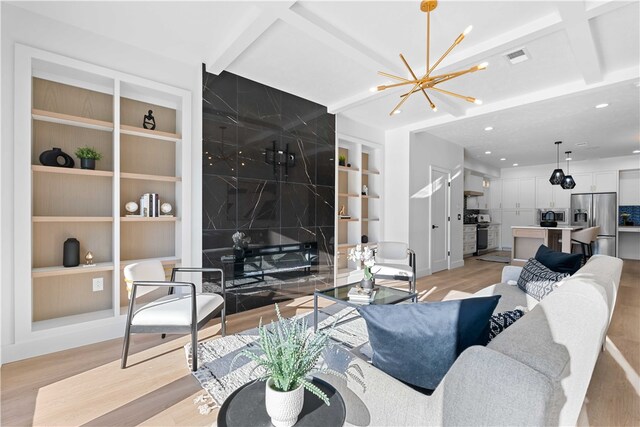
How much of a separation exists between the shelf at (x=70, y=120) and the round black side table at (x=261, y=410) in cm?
286

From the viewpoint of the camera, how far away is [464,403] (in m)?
0.81

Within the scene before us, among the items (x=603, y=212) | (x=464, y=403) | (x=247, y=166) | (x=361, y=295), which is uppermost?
(x=247, y=166)

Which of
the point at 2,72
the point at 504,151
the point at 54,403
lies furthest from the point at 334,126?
the point at 504,151

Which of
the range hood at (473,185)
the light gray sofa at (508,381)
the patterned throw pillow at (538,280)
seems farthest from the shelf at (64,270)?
the range hood at (473,185)

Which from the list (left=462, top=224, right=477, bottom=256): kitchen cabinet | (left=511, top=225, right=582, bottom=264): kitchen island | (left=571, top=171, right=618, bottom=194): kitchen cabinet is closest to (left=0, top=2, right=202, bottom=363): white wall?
(left=511, top=225, right=582, bottom=264): kitchen island

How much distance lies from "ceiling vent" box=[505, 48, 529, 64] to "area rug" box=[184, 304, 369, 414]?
10.5 feet

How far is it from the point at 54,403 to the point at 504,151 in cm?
850

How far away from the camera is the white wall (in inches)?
88.5

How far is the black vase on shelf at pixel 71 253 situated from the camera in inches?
103

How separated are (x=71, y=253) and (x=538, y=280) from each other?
4059mm

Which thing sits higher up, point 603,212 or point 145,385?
point 603,212

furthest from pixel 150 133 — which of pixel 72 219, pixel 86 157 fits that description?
pixel 72 219

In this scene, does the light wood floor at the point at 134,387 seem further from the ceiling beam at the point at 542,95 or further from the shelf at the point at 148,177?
the ceiling beam at the point at 542,95

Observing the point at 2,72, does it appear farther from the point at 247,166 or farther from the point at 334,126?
the point at 334,126
